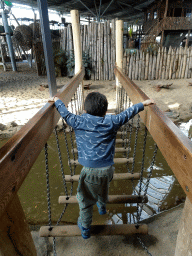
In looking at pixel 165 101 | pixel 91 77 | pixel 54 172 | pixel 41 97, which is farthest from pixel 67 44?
pixel 54 172

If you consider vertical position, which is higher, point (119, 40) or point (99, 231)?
point (119, 40)

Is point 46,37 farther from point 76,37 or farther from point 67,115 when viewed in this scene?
point 76,37

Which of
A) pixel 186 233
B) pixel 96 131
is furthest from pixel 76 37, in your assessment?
pixel 186 233

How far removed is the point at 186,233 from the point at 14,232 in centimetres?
81

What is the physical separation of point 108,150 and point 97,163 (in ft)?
0.40

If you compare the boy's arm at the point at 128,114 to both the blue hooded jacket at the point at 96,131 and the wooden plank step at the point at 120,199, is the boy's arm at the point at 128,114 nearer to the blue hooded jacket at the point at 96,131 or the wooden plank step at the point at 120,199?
the blue hooded jacket at the point at 96,131

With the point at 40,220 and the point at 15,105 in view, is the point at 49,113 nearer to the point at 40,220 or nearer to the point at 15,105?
the point at 40,220

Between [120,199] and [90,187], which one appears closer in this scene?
[90,187]

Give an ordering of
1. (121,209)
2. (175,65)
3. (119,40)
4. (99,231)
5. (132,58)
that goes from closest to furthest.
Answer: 1. (99,231)
2. (121,209)
3. (119,40)
4. (132,58)
5. (175,65)

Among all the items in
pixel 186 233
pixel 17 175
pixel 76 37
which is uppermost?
pixel 76 37

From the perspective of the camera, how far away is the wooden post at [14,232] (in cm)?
81

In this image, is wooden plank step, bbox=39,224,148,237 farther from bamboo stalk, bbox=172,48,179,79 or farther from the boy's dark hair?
bamboo stalk, bbox=172,48,179,79

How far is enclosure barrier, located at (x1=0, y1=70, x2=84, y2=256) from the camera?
0.64 metres

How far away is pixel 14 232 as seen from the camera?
87 centimetres
